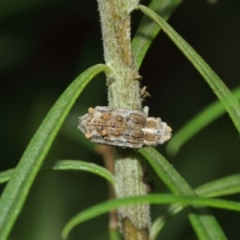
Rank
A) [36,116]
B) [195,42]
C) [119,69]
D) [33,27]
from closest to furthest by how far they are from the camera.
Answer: [119,69], [36,116], [33,27], [195,42]

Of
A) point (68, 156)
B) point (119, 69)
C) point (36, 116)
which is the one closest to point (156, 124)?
point (119, 69)

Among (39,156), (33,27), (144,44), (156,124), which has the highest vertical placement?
(33,27)

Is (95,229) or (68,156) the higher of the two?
(68,156)

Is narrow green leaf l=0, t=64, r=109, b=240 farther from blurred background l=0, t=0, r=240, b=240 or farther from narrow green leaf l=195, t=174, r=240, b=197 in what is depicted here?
blurred background l=0, t=0, r=240, b=240

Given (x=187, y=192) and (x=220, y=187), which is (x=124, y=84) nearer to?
(x=187, y=192)

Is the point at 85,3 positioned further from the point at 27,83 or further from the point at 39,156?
the point at 39,156

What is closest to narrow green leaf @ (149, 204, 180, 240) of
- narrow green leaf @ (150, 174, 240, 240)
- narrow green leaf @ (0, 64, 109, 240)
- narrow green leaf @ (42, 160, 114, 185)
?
narrow green leaf @ (150, 174, 240, 240)

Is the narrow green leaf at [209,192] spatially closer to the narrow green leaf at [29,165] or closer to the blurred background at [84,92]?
the narrow green leaf at [29,165]
